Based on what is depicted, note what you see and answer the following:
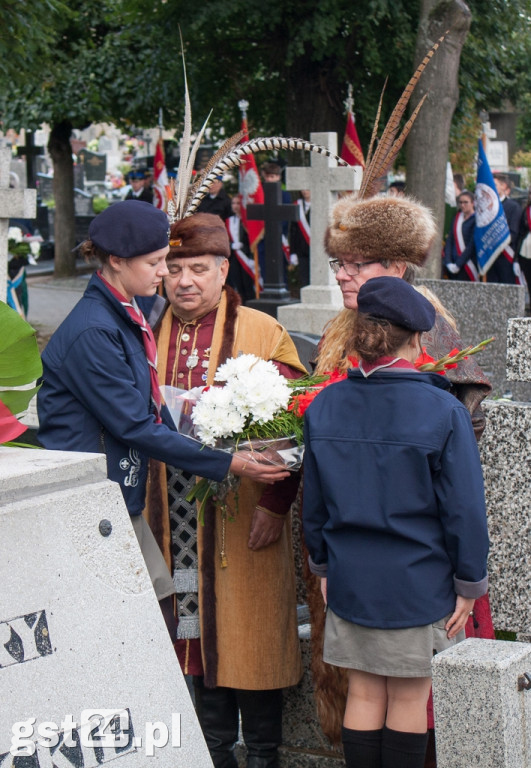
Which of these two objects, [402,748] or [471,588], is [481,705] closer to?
[471,588]

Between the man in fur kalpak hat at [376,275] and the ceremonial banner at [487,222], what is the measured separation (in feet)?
32.7

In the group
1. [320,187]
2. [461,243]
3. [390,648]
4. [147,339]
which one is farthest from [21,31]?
[390,648]

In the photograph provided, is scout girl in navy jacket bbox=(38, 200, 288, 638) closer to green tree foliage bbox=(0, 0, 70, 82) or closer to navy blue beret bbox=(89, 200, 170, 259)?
navy blue beret bbox=(89, 200, 170, 259)

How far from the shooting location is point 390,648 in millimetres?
2877

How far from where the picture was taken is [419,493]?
2812 mm

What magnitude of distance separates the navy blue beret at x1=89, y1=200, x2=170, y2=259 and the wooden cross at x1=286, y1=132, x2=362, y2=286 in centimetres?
626

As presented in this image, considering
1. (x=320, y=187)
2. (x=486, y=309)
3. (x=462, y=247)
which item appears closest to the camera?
(x=486, y=309)

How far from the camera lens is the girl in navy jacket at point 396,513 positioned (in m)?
2.81

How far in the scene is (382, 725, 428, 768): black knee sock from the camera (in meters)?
2.95

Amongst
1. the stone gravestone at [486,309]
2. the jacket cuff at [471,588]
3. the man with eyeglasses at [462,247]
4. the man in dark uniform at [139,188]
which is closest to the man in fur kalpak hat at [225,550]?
the jacket cuff at [471,588]

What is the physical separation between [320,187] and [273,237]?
2.05 metres

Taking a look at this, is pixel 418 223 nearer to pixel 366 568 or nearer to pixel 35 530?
A: pixel 366 568

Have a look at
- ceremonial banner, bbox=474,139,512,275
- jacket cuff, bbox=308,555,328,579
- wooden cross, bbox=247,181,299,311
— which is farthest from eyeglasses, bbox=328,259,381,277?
ceremonial banner, bbox=474,139,512,275

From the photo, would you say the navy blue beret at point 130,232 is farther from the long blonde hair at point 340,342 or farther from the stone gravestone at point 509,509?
the stone gravestone at point 509,509
